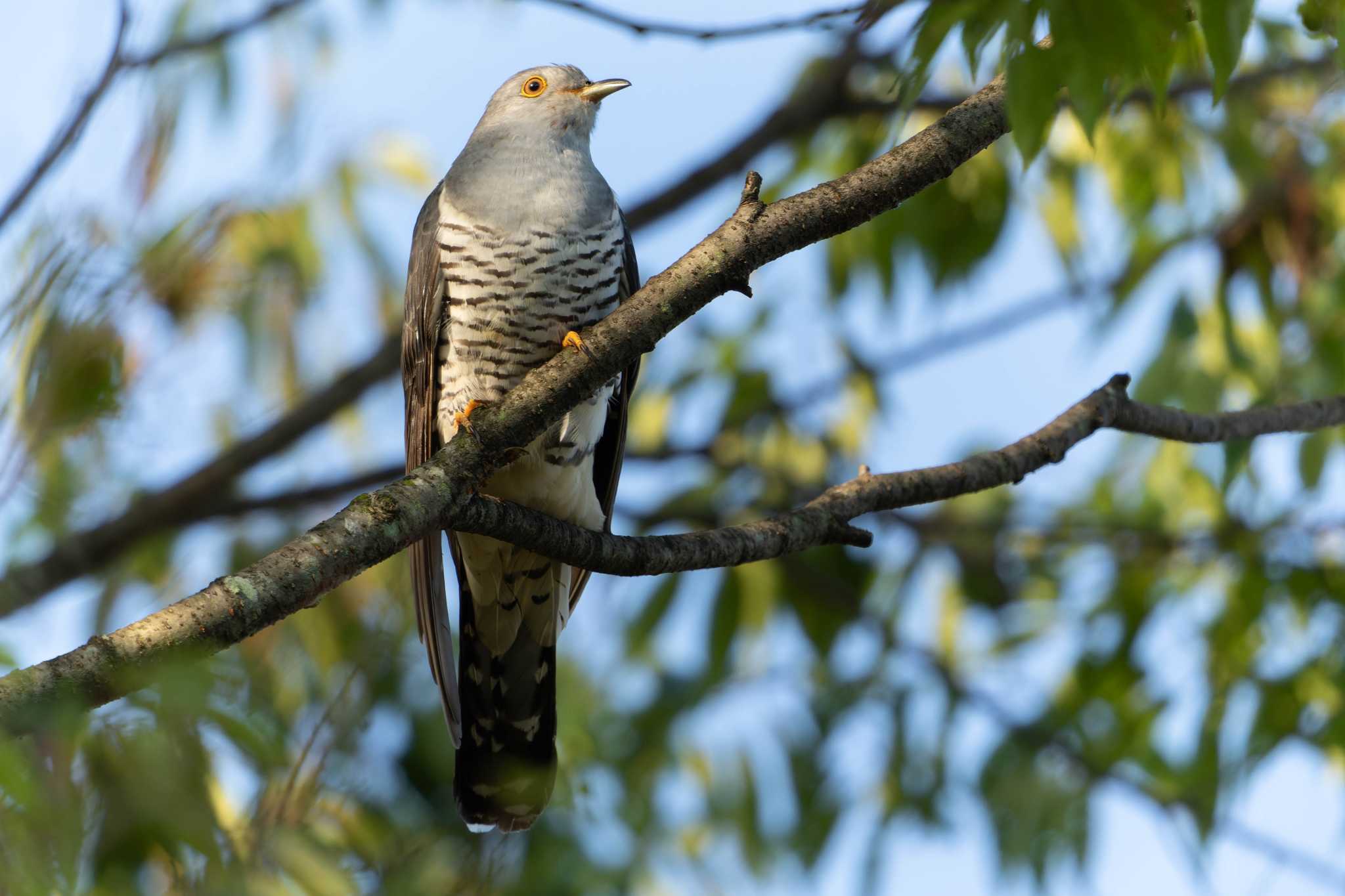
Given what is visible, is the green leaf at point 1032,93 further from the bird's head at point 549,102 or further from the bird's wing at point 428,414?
the bird's head at point 549,102

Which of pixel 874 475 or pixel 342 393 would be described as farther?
pixel 342 393

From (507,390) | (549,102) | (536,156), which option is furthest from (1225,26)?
(549,102)

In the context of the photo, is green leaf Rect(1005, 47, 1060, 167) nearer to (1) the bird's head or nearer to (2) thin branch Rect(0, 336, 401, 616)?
(1) the bird's head

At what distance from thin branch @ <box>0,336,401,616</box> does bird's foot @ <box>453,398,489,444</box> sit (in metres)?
1.81

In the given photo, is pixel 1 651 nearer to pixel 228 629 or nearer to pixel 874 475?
pixel 228 629

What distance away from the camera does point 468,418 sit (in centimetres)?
266

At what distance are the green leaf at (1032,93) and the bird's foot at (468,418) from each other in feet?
3.19

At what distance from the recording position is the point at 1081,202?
523 centimetres

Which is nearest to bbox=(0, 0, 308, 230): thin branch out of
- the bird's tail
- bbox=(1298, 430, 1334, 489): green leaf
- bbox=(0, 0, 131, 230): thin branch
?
bbox=(0, 0, 131, 230): thin branch

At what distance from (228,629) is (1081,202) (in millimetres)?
4414

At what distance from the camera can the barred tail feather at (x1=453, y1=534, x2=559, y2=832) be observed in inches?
132

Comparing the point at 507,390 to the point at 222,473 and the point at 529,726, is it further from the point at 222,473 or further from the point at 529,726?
the point at 222,473

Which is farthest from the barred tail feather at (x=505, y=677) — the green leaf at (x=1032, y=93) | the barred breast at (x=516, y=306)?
the green leaf at (x=1032, y=93)

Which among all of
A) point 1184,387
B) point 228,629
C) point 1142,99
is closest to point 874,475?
point 228,629
